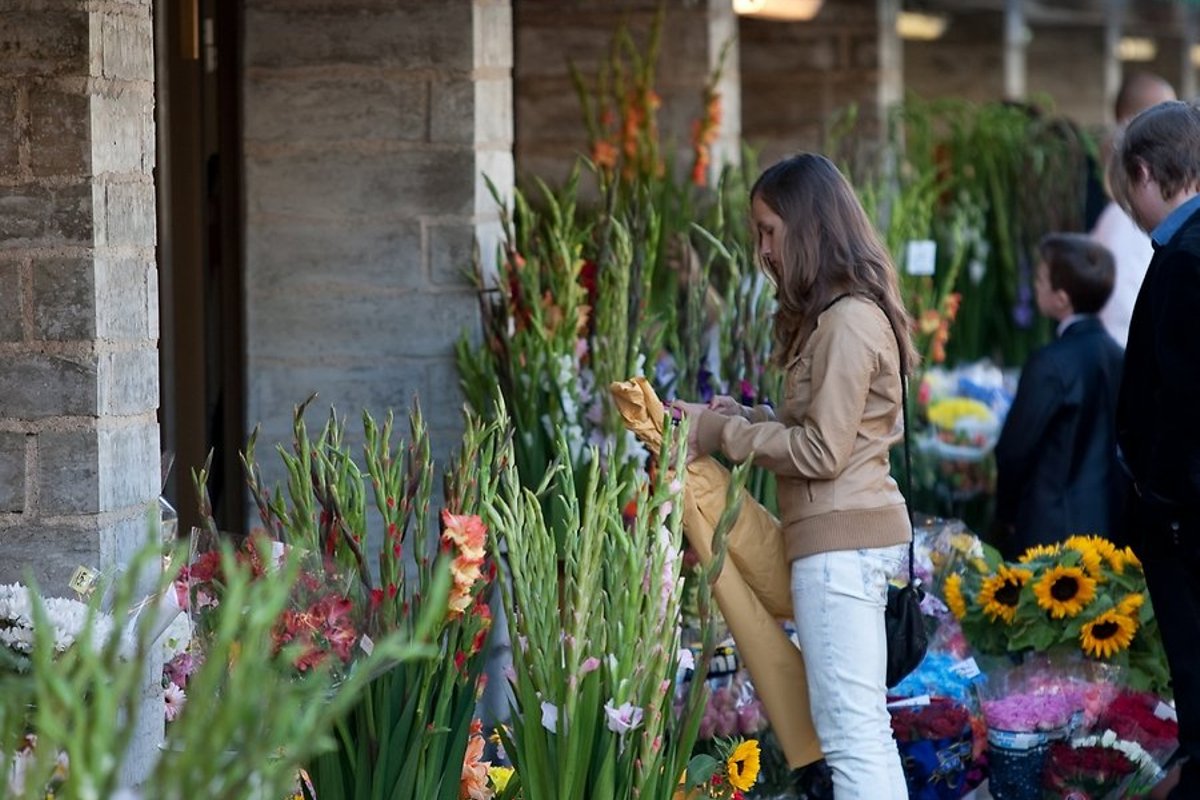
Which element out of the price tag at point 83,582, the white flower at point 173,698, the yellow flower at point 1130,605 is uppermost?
the price tag at point 83,582

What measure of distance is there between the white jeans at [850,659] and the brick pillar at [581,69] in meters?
3.97

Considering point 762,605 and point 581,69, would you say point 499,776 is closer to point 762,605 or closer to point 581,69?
point 762,605

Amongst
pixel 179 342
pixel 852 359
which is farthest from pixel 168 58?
pixel 852 359

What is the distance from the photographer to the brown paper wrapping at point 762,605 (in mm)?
3713

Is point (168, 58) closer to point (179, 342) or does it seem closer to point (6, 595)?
point (179, 342)

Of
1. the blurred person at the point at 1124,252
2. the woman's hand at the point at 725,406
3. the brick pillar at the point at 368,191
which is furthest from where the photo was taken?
the blurred person at the point at 1124,252

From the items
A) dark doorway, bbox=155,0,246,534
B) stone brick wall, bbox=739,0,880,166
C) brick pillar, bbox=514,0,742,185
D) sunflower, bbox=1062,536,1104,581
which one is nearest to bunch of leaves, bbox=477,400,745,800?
sunflower, bbox=1062,536,1104,581

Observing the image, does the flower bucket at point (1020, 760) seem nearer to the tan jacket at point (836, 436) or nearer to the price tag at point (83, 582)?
the tan jacket at point (836, 436)

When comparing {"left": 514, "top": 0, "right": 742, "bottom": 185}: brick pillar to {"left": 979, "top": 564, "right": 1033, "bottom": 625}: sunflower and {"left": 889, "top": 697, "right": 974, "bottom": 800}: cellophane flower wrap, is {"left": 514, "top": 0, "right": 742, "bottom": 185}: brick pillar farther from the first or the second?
{"left": 889, "top": 697, "right": 974, "bottom": 800}: cellophane flower wrap

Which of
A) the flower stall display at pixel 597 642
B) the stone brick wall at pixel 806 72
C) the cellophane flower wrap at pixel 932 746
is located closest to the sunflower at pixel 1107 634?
the cellophane flower wrap at pixel 932 746

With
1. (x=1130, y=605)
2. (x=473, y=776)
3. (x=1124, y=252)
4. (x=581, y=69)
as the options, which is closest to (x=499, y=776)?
(x=473, y=776)

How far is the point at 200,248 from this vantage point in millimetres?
4957

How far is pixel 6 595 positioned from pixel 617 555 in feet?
2.95

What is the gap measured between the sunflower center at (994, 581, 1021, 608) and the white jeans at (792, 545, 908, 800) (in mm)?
930
